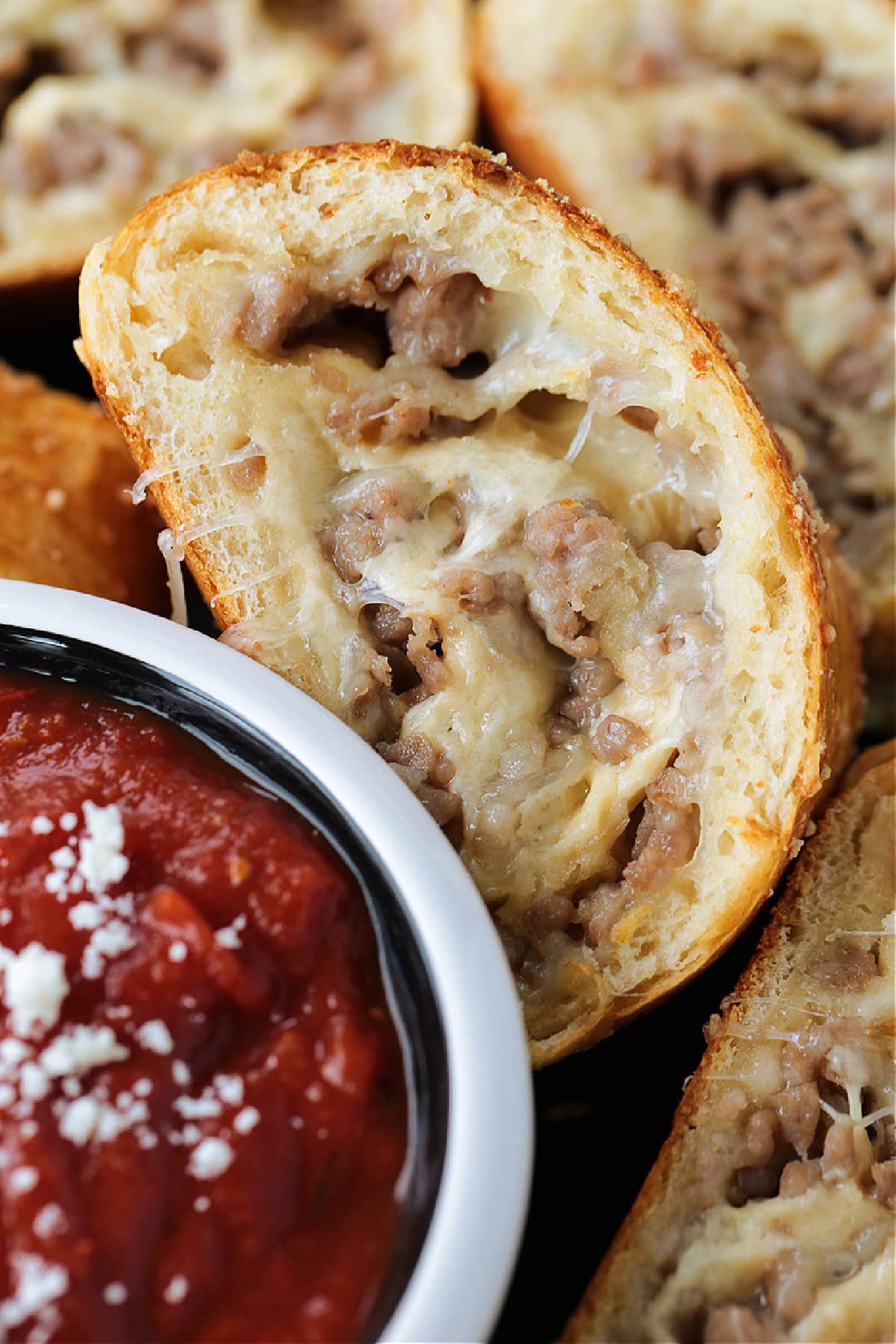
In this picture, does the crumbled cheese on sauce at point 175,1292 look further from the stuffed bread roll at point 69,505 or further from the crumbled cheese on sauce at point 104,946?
the stuffed bread roll at point 69,505

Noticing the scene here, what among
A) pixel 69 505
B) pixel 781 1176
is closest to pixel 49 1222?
pixel 781 1176

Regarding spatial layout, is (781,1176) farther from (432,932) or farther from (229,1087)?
(229,1087)

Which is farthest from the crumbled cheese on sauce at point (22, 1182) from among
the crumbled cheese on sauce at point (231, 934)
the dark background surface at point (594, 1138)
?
the dark background surface at point (594, 1138)

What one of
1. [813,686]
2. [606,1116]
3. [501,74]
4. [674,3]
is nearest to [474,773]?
[813,686]

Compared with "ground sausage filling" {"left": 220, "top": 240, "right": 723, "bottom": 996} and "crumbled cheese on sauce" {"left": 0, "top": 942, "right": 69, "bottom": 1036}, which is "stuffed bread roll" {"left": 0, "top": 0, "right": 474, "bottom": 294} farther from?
"crumbled cheese on sauce" {"left": 0, "top": 942, "right": 69, "bottom": 1036}

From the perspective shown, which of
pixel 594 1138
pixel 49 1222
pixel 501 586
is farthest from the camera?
pixel 594 1138

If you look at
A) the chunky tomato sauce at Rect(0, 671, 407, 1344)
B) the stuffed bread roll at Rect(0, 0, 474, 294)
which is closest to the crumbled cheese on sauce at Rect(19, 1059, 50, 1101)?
the chunky tomato sauce at Rect(0, 671, 407, 1344)
